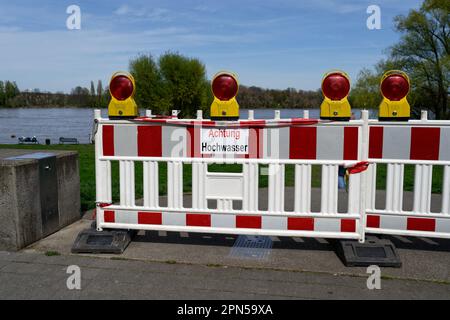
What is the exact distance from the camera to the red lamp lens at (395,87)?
4328 mm

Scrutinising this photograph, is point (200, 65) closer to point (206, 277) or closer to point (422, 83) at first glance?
point (422, 83)

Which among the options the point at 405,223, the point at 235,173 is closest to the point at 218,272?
the point at 235,173

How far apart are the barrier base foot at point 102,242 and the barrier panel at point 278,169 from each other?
0.36ft

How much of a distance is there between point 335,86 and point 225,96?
1.16 meters

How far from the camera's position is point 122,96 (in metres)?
4.74

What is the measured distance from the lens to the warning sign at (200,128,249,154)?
455cm

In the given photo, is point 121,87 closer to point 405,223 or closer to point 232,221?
point 232,221

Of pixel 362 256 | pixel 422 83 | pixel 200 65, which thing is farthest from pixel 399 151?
pixel 200 65

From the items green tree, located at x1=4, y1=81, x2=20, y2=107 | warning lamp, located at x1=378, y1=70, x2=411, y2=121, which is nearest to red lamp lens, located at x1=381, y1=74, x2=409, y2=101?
warning lamp, located at x1=378, y1=70, x2=411, y2=121

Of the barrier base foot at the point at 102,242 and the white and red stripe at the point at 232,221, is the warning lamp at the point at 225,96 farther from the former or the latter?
the barrier base foot at the point at 102,242

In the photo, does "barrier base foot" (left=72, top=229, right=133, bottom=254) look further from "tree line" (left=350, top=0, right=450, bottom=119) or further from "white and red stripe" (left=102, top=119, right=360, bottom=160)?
"tree line" (left=350, top=0, right=450, bottom=119)

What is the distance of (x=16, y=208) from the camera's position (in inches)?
181
